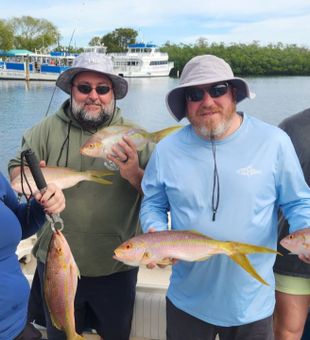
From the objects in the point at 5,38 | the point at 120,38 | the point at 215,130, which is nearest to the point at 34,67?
the point at 5,38

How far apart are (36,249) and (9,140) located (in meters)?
17.1

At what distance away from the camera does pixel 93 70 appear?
2896mm

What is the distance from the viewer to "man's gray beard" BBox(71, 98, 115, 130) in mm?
2953

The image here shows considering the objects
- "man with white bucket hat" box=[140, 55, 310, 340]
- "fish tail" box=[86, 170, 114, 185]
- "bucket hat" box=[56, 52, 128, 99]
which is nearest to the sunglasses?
"man with white bucket hat" box=[140, 55, 310, 340]

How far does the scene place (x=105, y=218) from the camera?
295cm

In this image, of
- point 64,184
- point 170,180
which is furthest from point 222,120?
point 64,184

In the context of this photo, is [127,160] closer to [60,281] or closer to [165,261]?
[165,261]

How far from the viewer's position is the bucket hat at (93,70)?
2912 mm

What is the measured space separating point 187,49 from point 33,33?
30575mm

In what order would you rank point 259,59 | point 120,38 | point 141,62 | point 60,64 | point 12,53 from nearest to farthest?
1. point 60,64
2. point 141,62
3. point 12,53
4. point 259,59
5. point 120,38

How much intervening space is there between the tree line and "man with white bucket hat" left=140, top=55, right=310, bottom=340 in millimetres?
72409

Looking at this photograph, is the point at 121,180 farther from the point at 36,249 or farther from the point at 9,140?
the point at 9,140

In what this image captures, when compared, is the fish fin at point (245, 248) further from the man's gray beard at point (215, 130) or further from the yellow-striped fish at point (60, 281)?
the yellow-striped fish at point (60, 281)

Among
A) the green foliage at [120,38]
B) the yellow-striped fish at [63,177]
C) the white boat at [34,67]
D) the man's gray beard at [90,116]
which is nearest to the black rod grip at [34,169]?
the yellow-striped fish at [63,177]
